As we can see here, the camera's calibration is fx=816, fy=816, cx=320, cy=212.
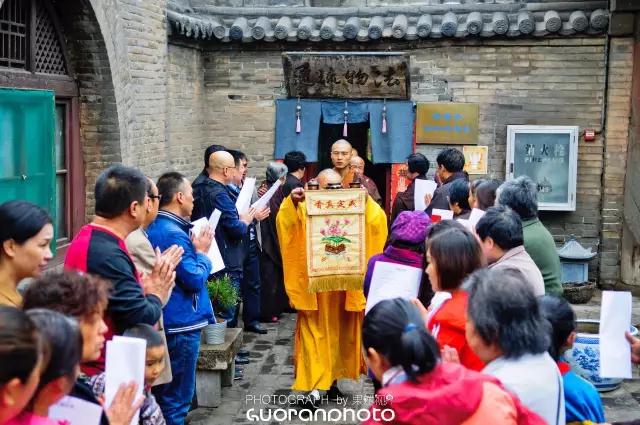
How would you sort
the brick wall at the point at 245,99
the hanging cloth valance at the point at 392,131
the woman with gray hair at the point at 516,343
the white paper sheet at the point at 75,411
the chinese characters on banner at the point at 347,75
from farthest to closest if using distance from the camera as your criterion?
the brick wall at the point at 245,99 → the hanging cloth valance at the point at 392,131 → the chinese characters on banner at the point at 347,75 → the woman with gray hair at the point at 516,343 → the white paper sheet at the point at 75,411

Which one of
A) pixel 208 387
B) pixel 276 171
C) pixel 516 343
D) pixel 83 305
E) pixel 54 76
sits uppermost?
pixel 54 76

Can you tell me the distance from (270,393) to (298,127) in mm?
5347

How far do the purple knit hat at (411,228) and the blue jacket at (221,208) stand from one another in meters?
2.46

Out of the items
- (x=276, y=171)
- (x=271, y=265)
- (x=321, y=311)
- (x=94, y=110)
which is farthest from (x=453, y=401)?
(x=271, y=265)

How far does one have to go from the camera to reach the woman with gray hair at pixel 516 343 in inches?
121

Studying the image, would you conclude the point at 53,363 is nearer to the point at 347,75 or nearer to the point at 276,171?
the point at 276,171

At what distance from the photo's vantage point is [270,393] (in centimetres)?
738

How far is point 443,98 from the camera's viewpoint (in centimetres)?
1179

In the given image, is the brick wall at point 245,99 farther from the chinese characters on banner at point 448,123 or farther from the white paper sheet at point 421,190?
the white paper sheet at point 421,190

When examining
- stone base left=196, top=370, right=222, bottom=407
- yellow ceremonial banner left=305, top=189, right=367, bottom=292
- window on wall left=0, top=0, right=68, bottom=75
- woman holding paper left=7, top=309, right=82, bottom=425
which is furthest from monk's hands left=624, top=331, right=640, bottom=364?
window on wall left=0, top=0, right=68, bottom=75

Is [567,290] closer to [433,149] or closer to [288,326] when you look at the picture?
[433,149]

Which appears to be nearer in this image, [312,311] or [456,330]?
[456,330]

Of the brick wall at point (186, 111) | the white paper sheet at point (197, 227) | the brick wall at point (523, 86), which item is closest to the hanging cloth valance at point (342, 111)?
the brick wall at point (523, 86)

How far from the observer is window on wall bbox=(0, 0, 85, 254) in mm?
7055
